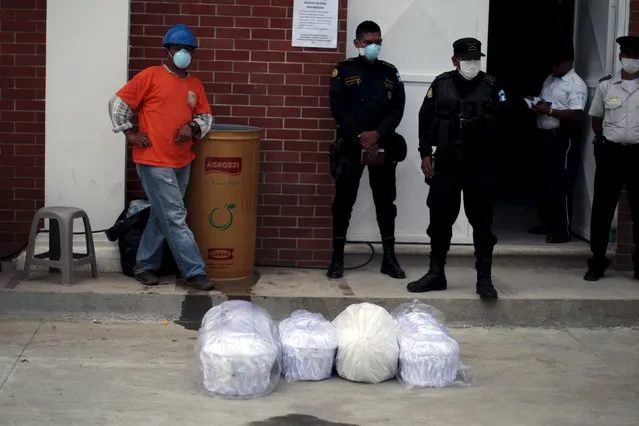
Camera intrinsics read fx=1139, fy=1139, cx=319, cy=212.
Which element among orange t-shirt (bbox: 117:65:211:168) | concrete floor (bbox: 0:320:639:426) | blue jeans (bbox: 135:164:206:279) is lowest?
concrete floor (bbox: 0:320:639:426)

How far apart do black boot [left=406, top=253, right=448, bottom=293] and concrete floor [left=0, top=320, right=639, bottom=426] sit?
609 millimetres

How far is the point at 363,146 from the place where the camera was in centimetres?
885

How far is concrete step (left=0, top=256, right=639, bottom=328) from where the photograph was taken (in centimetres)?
842

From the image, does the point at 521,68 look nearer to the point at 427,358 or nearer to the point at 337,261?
the point at 337,261

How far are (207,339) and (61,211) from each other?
2388mm

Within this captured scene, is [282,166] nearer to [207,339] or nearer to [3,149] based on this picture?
[3,149]

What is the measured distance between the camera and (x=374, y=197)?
916 centimetres

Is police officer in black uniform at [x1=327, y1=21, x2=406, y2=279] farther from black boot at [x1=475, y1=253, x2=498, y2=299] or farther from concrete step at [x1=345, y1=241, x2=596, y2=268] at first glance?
black boot at [x1=475, y1=253, x2=498, y2=299]

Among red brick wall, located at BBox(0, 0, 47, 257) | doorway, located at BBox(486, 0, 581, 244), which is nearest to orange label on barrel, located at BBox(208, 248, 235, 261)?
red brick wall, located at BBox(0, 0, 47, 257)

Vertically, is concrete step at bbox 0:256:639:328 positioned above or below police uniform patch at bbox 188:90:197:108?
below

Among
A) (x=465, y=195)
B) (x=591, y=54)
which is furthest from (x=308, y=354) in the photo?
(x=591, y=54)

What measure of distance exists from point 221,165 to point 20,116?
1.80m

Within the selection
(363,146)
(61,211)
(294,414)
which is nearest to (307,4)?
(363,146)

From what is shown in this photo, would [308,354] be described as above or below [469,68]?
below
